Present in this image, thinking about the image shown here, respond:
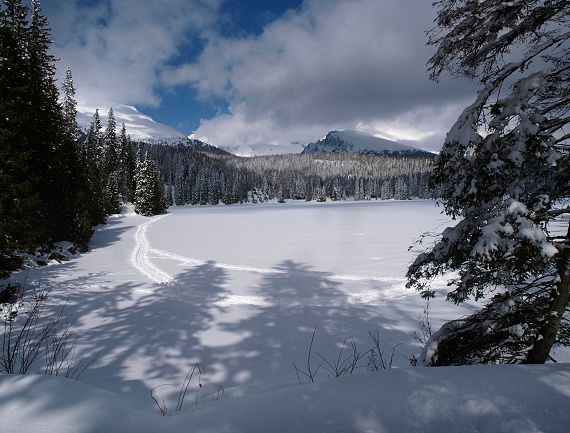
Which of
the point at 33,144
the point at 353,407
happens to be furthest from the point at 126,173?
the point at 353,407

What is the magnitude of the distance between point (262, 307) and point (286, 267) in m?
4.39

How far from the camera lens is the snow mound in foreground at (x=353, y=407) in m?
1.91

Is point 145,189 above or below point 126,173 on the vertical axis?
below

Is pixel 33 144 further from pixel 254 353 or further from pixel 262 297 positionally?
pixel 254 353

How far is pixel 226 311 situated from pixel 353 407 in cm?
630

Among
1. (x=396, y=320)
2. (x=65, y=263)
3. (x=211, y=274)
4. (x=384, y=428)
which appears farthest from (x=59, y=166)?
(x=384, y=428)

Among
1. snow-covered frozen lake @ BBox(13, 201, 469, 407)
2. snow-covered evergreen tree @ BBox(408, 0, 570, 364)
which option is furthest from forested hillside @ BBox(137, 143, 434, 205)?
snow-covered evergreen tree @ BBox(408, 0, 570, 364)

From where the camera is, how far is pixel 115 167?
51.9 meters

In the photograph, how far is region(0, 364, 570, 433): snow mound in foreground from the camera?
1.91 metres

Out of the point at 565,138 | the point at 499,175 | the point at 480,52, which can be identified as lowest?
the point at 499,175

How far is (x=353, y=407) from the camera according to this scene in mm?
2154

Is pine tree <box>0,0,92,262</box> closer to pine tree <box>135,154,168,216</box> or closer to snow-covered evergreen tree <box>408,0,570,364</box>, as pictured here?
snow-covered evergreen tree <box>408,0,570,364</box>

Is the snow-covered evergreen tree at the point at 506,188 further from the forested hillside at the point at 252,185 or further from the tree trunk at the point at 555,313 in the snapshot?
the forested hillside at the point at 252,185

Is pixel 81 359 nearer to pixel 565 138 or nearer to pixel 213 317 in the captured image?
pixel 213 317
